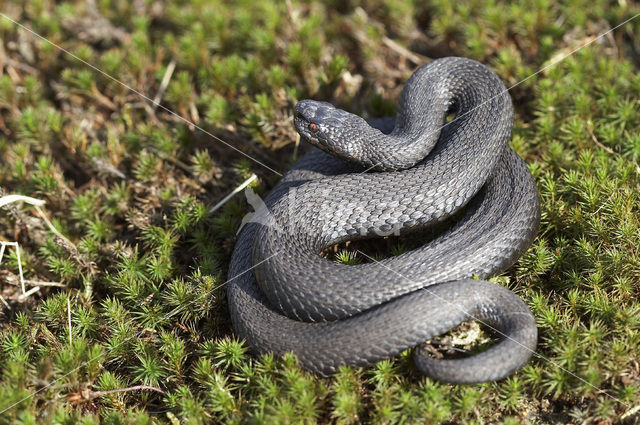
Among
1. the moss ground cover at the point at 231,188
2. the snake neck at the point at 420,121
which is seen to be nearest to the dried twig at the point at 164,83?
the moss ground cover at the point at 231,188

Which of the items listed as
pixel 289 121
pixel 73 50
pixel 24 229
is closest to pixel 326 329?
pixel 289 121

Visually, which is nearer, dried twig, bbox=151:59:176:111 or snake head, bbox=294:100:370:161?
snake head, bbox=294:100:370:161

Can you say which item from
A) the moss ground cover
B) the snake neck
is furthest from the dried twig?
the snake neck

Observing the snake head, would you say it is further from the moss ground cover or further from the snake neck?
the moss ground cover

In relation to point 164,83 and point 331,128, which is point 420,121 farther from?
point 164,83

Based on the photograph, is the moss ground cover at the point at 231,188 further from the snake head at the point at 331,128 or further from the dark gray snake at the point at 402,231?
the snake head at the point at 331,128

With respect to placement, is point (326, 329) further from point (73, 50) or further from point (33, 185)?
point (73, 50)
